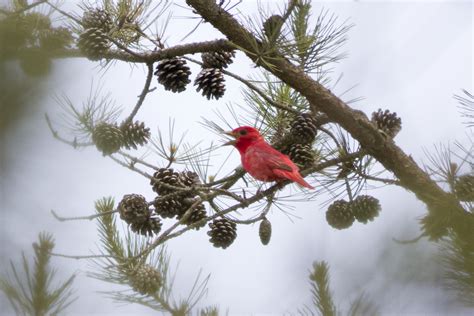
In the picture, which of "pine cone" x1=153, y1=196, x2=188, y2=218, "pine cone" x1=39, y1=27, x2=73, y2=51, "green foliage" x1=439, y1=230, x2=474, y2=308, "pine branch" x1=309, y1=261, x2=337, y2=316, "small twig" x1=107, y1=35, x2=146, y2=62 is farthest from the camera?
"pine cone" x1=153, y1=196, x2=188, y2=218

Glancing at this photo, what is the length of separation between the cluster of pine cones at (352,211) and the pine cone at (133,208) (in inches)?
21.7

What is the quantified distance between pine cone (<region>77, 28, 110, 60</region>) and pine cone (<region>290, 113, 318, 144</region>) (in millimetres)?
584

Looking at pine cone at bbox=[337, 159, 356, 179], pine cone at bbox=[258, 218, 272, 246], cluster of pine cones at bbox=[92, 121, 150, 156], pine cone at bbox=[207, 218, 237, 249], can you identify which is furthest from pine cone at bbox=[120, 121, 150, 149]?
pine cone at bbox=[337, 159, 356, 179]

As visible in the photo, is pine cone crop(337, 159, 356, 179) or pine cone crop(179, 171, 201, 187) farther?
pine cone crop(337, 159, 356, 179)

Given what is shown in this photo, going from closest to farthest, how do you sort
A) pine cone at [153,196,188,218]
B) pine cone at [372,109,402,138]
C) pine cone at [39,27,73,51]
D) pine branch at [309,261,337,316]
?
pine branch at [309,261,337,316] → pine cone at [39,27,73,51] → pine cone at [153,196,188,218] → pine cone at [372,109,402,138]

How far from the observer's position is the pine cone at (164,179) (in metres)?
1.84

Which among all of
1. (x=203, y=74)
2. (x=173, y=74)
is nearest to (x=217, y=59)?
(x=203, y=74)

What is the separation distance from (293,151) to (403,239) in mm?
1239

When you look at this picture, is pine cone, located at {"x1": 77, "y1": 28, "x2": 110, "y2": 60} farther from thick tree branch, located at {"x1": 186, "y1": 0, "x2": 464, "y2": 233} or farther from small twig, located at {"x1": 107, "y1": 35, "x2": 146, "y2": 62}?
thick tree branch, located at {"x1": 186, "y1": 0, "x2": 464, "y2": 233}

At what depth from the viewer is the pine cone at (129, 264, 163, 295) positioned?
155cm

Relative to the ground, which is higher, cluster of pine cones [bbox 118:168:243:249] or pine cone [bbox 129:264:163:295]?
cluster of pine cones [bbox 118:168:243:249]

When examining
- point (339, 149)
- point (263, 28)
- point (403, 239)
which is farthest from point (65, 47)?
point (403, 239)

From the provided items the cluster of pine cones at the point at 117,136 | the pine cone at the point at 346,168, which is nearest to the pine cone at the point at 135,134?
the cluster of pine cones at the point at 117,136

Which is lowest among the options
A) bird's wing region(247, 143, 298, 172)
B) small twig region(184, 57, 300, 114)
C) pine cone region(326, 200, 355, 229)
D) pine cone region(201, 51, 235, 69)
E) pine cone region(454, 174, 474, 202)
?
pine cone region(454, 174, 474, 202)
